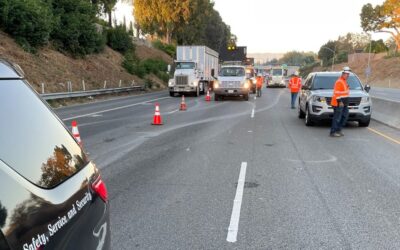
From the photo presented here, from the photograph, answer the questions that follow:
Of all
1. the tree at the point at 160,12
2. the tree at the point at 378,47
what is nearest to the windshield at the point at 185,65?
the tree at the point at 160,12

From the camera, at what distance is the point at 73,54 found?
33.8 meters

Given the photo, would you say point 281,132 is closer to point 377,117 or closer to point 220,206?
point 377,117

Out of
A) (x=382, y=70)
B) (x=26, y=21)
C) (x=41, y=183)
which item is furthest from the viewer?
(x=382, y=70)

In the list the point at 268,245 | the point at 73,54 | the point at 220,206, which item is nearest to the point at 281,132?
the point at 220,206

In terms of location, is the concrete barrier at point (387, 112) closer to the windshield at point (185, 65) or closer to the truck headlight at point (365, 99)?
the truck headlight at point (365, 99)

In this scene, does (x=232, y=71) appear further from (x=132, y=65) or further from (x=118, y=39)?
(x=118, y=39)

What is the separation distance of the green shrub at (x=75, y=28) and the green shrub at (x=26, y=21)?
2.87m

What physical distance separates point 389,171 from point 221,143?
408 cm

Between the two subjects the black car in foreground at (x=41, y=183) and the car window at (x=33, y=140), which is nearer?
the black car in foreground at (x=41, y=183)

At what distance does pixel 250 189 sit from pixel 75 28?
29515 millimetres

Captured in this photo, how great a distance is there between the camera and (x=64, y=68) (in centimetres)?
2998

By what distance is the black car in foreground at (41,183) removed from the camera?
156 cm

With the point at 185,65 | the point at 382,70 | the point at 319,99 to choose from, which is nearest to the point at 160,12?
the point at 185,65

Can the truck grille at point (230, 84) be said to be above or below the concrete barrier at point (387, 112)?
above
